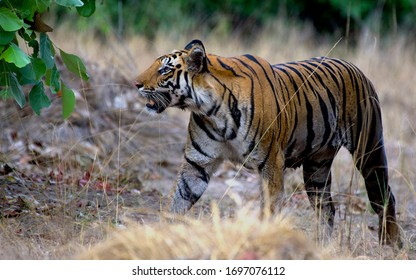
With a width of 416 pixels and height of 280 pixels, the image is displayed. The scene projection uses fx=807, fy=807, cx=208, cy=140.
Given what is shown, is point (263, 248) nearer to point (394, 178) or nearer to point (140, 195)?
point (140, 195)

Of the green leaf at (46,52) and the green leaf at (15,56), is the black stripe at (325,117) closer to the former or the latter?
the green leaf at (46,52)

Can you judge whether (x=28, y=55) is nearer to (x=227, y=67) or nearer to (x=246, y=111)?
(x=227, y=67)

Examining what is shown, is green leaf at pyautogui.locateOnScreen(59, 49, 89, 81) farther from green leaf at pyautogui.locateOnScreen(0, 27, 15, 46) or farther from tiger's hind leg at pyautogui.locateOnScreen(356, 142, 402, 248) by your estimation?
tiger's hind leg at pyautogui.locateOnScreen(356, 142, 402, 248)

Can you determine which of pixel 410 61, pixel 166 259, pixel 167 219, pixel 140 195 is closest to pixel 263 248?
pixel 166 259

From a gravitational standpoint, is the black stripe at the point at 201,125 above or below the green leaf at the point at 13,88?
below

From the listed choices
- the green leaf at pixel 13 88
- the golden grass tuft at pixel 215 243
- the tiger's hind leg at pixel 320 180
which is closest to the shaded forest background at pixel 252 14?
Result: the tiger's hind leg at pixel 320 180

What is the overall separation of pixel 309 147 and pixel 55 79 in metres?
1.95

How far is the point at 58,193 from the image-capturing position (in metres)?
6.22

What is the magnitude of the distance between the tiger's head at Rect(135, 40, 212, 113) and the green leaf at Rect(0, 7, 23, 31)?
969 millimetres

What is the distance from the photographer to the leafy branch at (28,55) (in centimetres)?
482

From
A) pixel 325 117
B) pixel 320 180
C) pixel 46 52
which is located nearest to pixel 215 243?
pixel 46 52

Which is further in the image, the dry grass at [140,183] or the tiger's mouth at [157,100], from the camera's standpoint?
the tiger's mouth at [157,100]

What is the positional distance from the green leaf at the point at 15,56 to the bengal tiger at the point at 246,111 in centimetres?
89

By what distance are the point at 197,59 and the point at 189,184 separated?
0.89 meters
